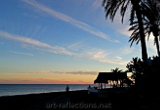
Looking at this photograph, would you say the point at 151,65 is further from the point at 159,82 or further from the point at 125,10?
the point at 125,10

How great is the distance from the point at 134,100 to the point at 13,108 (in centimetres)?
896

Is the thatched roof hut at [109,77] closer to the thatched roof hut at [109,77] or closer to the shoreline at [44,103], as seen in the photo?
the thatched roof hut at [109,77]

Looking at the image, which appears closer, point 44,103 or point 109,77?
point 44,103

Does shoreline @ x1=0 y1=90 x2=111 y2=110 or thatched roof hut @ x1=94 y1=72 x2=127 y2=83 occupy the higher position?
thatched roof hut @ x1=94 y1=72 x2=127 y2=83

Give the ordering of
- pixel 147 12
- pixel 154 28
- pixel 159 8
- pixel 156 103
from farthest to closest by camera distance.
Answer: pixel 154 28 < pixel 159 8 < pixel 147 12 < pixel 156 103

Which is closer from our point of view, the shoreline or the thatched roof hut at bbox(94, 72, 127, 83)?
the shoreline

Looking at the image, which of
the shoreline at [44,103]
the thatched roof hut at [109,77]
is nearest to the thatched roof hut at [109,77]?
the thatched roof hut at [109,77]

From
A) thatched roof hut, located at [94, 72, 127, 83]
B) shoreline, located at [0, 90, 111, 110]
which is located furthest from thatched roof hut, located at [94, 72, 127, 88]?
shoreline, located at [0, 90, 111, 110]

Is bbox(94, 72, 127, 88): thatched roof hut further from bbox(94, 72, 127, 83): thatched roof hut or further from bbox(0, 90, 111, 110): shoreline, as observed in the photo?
bbox(0, 90, 111, 110): shoreline

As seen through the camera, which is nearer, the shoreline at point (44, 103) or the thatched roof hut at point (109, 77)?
the shoreline at point (44, 103)

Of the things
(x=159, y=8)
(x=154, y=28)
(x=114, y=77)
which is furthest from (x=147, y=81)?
(x=114, y=77)

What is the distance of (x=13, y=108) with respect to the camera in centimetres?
1439

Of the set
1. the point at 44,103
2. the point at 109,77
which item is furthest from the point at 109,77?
the point at 44,103

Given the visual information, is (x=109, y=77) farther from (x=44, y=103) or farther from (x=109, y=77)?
(x=44, y=103)
